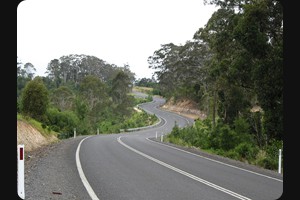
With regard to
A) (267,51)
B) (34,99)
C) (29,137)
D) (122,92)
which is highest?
(267,51)

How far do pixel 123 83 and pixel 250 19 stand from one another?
63.3m

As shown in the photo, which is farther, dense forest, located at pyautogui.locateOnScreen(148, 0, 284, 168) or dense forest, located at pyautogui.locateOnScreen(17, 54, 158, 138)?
dense forest, located at pyautogui.locateOnScreen(17, 54, 158, 138)

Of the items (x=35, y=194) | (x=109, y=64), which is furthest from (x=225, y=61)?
(x=109, y=64)

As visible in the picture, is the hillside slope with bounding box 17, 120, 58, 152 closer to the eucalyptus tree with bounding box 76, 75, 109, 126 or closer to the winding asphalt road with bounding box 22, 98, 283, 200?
the winding asphalt road with bounding box 22, 98, 283, 200

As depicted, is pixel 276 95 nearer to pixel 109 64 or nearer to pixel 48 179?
pixel 48 179

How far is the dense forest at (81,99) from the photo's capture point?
33656 millimetres

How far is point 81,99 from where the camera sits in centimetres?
7094

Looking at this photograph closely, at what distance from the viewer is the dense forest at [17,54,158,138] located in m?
33.7

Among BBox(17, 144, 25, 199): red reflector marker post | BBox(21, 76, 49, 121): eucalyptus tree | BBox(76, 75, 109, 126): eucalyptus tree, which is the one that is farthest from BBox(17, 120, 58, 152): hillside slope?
BBox(76, 75, 109, 126): eucalyptus tree

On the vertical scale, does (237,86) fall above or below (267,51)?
below

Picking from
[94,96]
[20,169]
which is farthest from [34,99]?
[94,96]

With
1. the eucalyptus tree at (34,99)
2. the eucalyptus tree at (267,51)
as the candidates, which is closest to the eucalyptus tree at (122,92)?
the eucalyptus tree at (34,99)

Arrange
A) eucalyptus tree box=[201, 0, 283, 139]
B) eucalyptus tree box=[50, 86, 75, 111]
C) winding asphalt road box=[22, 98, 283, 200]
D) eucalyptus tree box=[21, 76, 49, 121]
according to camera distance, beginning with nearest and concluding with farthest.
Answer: winding asphalt road box=[22, 98, 283, 200] → eucalyptus tree box=[201, 0, 283, 139] → eucalyptus tree box=[21, 76, 49, 121] → eucalyptus tree box=[50, 86, 75, 111]

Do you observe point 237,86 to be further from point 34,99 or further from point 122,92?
point 122,92
